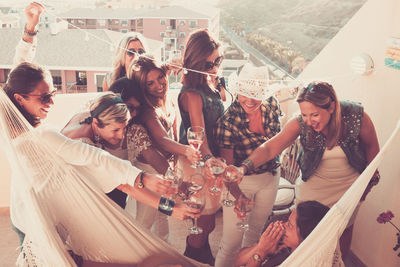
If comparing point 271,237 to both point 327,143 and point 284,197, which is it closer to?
point 327,143

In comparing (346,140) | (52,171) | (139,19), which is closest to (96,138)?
(52,171)

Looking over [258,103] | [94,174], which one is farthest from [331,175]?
[94,174]

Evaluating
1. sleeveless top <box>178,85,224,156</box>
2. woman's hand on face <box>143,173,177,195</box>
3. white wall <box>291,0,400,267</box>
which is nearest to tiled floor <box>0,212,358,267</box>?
white wall <box>291,0,400,267</box>

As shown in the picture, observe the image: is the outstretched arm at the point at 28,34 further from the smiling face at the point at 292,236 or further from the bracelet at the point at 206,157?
the smiling face at the point at 292,236

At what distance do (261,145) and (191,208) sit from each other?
0.57m

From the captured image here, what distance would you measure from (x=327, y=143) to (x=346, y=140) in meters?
0.08

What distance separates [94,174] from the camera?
1543mm

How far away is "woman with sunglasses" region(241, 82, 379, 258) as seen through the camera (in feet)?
5.66

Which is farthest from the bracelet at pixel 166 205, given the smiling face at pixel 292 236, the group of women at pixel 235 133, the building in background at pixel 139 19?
the building in background at pixel 139 19

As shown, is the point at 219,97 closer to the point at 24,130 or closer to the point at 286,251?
the point at 286,251

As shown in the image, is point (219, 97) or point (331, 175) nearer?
point (331, 175)

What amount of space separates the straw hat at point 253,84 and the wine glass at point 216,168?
0.34 meters

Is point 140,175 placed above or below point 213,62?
below

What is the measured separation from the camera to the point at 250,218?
204 cm
